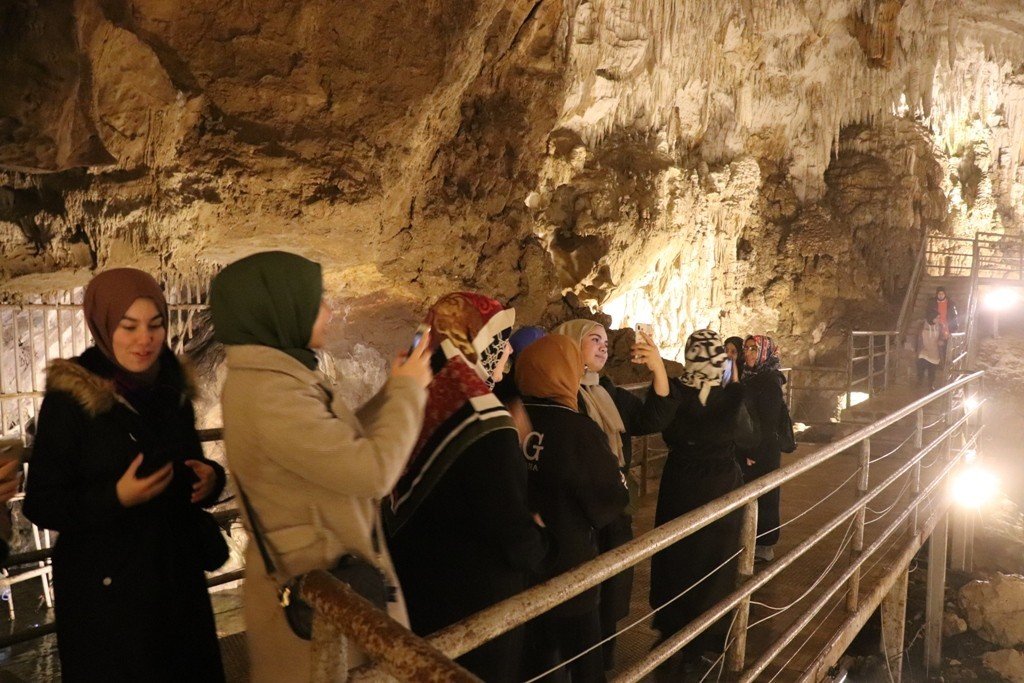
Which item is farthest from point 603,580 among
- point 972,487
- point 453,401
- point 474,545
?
point 972,487

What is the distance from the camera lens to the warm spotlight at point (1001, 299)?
1466cm

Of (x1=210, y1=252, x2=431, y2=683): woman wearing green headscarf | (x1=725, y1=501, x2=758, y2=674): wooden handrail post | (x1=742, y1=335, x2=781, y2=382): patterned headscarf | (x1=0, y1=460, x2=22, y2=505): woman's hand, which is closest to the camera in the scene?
(x1=210, y1=252, x2=431, y2=683): woman wearing green headscarf

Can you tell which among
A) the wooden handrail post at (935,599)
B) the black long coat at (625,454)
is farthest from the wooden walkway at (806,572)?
the wooden handrail post at (935,599)

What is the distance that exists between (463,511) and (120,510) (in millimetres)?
861

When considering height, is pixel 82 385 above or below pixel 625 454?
above

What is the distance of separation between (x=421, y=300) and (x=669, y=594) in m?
5.68

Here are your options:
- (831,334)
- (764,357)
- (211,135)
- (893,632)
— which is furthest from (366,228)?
(831,334)

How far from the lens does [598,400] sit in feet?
10.5

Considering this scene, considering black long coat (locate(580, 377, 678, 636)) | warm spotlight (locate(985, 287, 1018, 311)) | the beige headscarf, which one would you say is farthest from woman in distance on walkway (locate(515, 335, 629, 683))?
warm spotlight (locate(985, 287, 1018, 311))

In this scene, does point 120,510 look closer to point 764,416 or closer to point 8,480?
point 8,480

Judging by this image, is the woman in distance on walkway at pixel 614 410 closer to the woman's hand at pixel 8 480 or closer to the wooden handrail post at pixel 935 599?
the woman's hand at pixel 8 480

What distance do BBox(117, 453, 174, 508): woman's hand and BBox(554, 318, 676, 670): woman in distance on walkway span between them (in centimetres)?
157

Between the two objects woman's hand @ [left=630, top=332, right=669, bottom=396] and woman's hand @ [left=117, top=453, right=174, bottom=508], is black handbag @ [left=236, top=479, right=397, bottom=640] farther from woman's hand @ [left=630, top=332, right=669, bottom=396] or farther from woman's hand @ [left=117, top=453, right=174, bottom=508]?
woman's hand @ [left=630, top=332, right=669, bottom=396]

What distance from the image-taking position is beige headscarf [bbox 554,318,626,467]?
3.11m
